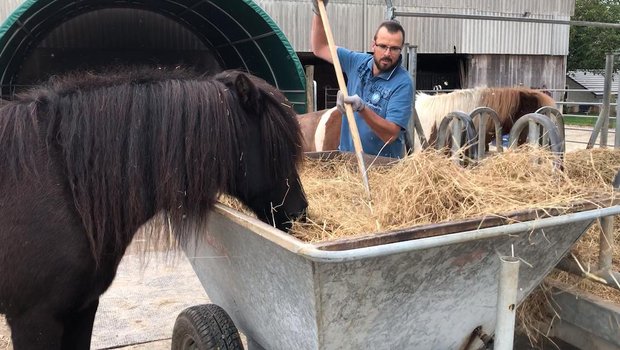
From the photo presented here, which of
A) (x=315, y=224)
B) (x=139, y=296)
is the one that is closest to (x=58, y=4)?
(x=139, y=296)

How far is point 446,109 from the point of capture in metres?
5.70

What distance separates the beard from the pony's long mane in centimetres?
150

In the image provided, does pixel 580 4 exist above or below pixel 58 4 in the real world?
above

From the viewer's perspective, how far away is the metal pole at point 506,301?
1328mm

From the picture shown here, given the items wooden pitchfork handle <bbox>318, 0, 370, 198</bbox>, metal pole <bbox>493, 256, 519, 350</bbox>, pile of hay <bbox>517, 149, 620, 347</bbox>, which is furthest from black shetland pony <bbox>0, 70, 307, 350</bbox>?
pile of hay <bbox>517, 149, 620, 347</bbox>

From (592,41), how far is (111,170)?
31.5 metres

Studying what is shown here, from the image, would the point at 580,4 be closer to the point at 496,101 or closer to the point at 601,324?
the point at 496,101

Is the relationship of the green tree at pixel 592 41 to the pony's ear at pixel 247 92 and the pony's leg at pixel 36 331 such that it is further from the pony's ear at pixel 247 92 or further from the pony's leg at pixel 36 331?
the pony's leg at pixel 36 331

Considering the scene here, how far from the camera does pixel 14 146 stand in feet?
5.79

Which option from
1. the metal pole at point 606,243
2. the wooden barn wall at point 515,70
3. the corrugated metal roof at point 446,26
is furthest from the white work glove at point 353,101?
the wooden barn wall at point 515,70

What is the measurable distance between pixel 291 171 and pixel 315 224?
0.27 meters

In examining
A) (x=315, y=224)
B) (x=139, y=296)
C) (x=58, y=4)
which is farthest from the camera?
(x=58, y=4)

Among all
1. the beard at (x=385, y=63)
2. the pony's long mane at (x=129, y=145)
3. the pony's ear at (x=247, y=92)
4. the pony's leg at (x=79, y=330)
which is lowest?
the pony's leg at (x=79, y=330)

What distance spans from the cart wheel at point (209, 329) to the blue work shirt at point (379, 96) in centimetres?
135
